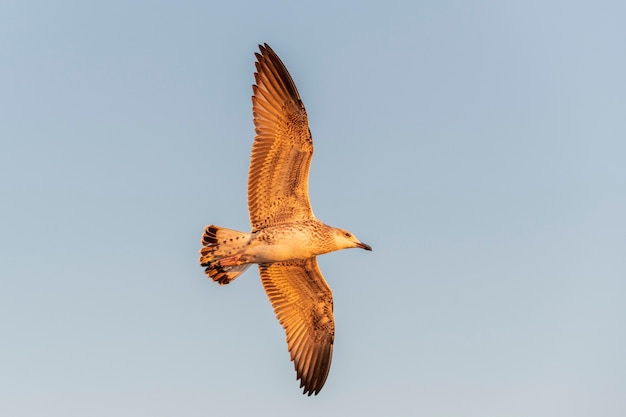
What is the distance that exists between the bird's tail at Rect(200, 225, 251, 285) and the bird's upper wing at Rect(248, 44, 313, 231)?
456 millimetres

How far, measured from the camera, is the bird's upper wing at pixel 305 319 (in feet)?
69.8

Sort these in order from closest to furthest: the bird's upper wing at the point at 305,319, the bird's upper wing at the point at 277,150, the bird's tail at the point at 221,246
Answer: the bird's upper wing at the point at 277,150, the bird's tail at the point at 221,246, the bird's upper wing at the point at 305,319

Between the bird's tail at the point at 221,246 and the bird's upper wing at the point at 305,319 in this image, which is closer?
the bird's tail at the point at 221,246

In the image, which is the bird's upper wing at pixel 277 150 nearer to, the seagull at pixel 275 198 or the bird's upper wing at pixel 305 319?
the seagull at pixel 275 198

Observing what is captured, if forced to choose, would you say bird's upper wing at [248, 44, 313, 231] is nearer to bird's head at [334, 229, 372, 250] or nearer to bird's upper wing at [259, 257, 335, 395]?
bird's head at [334, 229, 372, 250]

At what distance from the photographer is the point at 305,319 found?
21500 millimetres

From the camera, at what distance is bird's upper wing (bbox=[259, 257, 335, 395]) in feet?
69.8

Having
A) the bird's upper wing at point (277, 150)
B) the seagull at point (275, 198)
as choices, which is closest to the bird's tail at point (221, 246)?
the seagull at point (275, 198)

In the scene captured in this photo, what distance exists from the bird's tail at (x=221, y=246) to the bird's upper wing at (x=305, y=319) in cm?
150

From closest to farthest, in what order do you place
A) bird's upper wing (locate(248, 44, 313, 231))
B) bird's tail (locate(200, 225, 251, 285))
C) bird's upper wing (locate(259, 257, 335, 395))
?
bird's upper wing (locate(248, 44, 313, 231)) < bird's tail (locate(200, 225, 251, 285)) < bird's upper wing (locate(259, 257, 335, 395))

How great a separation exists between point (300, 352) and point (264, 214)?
354 centimetres

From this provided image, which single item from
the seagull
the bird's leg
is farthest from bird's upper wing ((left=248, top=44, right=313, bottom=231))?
the bird's leg

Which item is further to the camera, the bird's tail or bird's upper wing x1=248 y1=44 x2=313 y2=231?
the bird's tail

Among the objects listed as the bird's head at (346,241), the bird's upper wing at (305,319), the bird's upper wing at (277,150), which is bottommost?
the bird's upper wing at (305,319)
